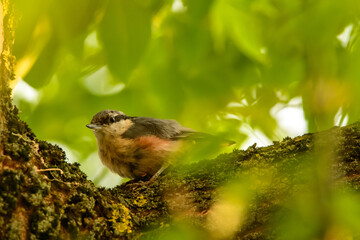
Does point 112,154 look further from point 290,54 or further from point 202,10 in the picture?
point 202,10

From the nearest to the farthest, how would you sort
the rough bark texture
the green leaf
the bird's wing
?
1. the rough bark texture
2. the green leaf
3. the bird's wing

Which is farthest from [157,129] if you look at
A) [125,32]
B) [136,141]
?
[125,32]

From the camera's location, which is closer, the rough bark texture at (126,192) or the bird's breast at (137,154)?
the rough bark texture at (126,192)

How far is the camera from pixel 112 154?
3717 mm

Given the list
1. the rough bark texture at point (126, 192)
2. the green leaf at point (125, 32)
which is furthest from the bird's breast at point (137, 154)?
the green leaf at point (125, 32)

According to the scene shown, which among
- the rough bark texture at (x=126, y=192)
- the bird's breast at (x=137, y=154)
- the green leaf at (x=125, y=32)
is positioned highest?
the bird's breast at (x=137, y=154)

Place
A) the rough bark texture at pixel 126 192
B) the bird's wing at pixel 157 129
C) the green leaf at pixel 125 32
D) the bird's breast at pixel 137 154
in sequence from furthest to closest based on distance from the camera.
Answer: the bird's wing at pixel 157 129 < the bird's breast at pixel 137 154 < the green leaf at pixel 125 32 < the rough bark texture at pixel 126 192

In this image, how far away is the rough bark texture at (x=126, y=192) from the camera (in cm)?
175

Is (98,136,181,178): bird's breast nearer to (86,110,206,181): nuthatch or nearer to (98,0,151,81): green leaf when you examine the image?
(86,110,206,181): nuthatch

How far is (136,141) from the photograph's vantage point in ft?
12.2

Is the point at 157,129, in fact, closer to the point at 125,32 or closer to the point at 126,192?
the point at 126,192

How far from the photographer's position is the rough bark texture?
68.9 inches

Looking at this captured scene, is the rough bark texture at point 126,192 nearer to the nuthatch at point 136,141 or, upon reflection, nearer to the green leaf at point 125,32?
the green leaf at point 125,32

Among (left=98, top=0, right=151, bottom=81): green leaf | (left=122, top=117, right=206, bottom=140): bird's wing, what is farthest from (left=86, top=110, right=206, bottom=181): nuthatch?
(left=98, top=0, right=151, bottom=81): green leaf
